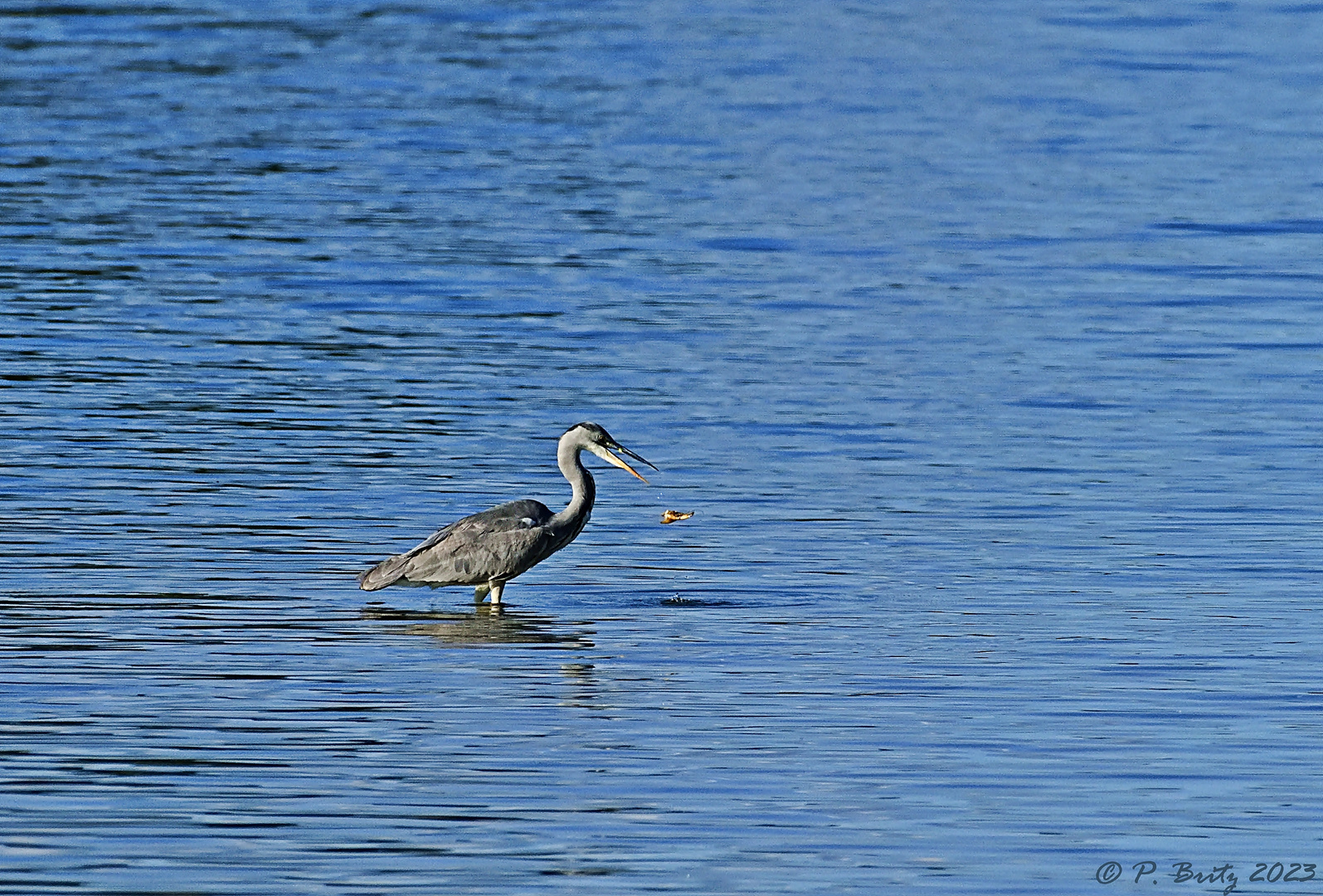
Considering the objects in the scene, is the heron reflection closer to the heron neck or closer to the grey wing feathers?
the grey wing feathers

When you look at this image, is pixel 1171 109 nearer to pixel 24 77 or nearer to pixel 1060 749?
pixel 24 77

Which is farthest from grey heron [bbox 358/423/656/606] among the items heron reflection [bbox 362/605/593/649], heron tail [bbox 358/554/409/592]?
heron reflection [bbox 362/605/593/649]

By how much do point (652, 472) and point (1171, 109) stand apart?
24.2 metres

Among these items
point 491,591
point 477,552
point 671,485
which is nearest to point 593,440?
point 491,591

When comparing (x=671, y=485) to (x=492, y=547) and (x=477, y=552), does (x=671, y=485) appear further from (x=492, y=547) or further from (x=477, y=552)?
(x=477, y=552)

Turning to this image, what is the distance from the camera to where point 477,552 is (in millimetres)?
15625

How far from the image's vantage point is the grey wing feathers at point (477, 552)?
1526cm

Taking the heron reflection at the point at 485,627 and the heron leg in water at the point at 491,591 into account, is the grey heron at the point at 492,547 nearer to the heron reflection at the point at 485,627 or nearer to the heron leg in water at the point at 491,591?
the heron leg in water at the point at 491,591

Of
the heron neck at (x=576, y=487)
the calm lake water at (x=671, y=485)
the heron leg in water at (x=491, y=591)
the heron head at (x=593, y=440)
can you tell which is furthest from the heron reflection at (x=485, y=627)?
the heron head at (x=593, y=440)

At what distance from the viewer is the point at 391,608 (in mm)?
15398

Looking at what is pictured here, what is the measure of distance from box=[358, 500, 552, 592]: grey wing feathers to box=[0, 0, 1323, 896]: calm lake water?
0.84 feet

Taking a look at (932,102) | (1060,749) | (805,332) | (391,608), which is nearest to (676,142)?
(932,102)

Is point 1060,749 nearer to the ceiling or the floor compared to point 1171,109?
nearer to the ceiling

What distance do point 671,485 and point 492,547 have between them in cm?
346
